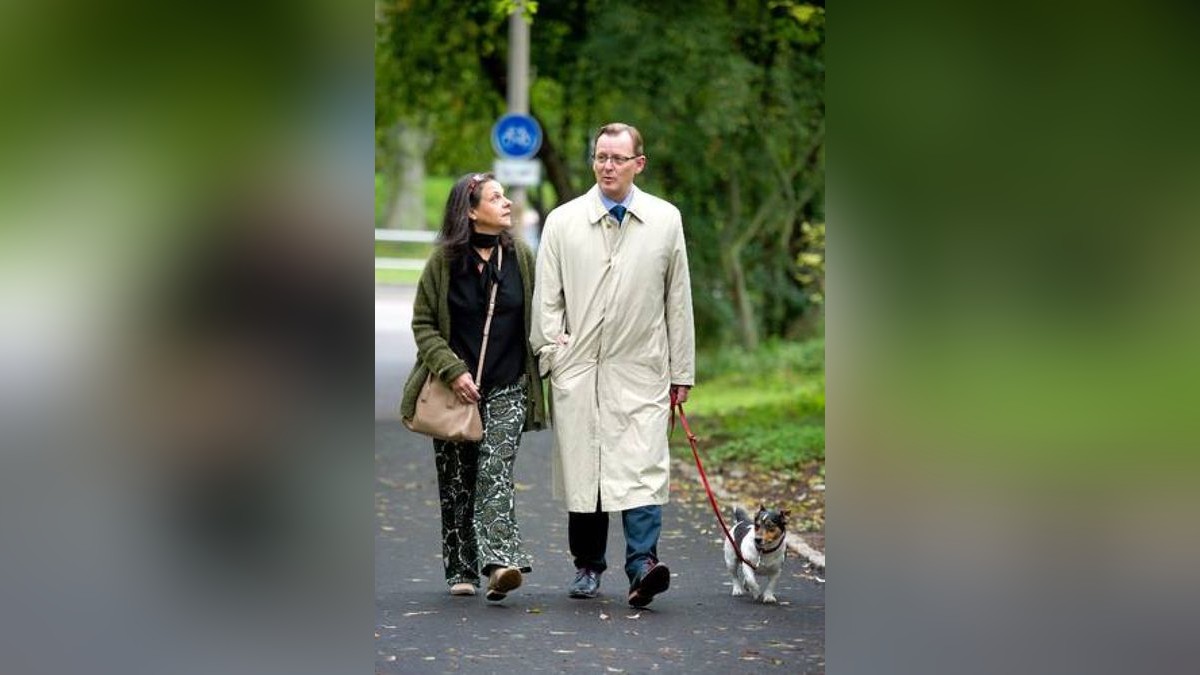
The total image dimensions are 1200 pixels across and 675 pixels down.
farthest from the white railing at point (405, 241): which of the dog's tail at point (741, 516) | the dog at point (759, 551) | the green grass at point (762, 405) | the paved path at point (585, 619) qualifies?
the dog at point (759, 551)

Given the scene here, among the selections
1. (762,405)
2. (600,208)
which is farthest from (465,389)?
(762,405)

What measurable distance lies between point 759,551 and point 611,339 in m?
1.19

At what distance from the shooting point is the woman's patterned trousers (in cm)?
856

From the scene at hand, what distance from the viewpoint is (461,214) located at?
8531mm

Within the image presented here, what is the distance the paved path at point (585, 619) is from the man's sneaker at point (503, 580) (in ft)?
0.31

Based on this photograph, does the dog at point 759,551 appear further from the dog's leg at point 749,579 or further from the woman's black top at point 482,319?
the woman's black top at point 482,319

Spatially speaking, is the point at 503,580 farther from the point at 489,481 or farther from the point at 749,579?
the point at 749,579

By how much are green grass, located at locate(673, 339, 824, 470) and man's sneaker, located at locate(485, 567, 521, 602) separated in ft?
20.0

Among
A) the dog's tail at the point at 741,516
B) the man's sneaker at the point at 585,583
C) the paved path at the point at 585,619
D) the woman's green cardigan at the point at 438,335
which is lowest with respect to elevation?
the paved path at the point at 585,619

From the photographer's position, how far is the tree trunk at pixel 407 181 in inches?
1742

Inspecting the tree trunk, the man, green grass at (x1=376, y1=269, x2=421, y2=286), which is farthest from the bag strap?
the tree trunk

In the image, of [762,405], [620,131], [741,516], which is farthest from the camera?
[762,405]
